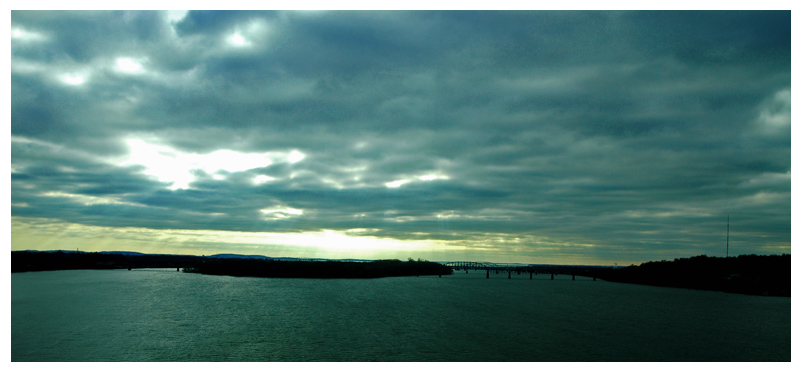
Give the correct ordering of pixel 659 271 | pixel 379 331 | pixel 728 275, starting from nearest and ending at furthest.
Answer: pixel 379 331 → pixel 728 275 → pixel 659 271

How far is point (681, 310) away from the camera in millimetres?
60219

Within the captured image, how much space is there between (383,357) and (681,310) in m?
47.9

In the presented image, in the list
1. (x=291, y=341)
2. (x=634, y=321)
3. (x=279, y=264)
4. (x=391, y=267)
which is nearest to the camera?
(x=291, y=341)

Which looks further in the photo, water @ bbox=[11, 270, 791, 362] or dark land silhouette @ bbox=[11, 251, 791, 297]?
dark land silhouette @ bbox=[11, 251, 791, 297]

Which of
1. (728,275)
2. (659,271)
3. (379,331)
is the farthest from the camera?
(659,271)

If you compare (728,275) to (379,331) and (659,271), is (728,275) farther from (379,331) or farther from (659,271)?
(379,331)

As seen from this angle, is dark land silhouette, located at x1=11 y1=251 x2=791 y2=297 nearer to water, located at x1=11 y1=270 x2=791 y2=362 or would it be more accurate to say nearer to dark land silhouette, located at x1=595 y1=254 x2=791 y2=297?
dark land silhouette, located at x1=595 y1=254 x2=791 y2=297

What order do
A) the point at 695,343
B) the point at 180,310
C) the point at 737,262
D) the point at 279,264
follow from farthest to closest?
the point at 279,264, the point at 737,262, the point at 180,310, the point at 695,343

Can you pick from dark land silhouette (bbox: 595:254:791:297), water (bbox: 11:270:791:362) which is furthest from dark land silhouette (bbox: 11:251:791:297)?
water (bbox: 11:270:791:362)

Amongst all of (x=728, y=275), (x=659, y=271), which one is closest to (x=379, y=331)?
(x=728, y=275)

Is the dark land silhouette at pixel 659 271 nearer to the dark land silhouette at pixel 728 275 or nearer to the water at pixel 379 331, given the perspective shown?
the dark land silhouette at pixel 728 275

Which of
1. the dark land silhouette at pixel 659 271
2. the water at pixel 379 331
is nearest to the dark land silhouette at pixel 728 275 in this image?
the dark land silhouette at pixel 659 271

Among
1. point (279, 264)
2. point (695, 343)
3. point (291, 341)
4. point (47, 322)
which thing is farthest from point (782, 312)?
point (279, 264)

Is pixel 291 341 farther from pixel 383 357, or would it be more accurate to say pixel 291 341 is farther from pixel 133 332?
pixel 133 332
